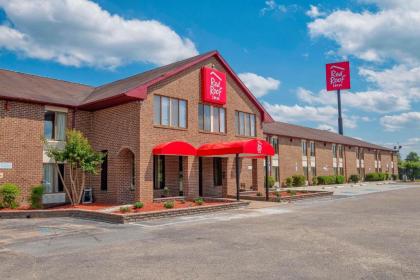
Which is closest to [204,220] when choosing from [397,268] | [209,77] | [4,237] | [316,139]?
[4,237]

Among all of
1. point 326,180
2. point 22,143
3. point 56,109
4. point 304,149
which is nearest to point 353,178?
point 326,180

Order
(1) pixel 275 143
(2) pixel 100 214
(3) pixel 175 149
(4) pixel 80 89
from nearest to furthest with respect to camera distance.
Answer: (2) pixel 100 214 → (3) pixel 175 149 → (4) pixel 80 89 → (1) pixel 275 143

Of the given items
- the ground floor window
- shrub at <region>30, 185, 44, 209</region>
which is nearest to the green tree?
shrub at <region>30, 185, 44, 209</region>

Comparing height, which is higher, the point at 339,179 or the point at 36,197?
the point at 339,179

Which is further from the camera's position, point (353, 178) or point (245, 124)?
point (353, 178)

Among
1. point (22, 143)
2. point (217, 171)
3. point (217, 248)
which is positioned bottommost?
point (217, 248)

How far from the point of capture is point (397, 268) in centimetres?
735

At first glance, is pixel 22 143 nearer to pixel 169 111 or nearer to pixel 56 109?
pixel 56 109

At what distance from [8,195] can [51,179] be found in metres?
3.16

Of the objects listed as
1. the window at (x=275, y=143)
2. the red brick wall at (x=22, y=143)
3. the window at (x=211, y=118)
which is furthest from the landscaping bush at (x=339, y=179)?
the red brick wall at (x=22, y=143)

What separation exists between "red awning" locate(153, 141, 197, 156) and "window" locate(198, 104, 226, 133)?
283 cm

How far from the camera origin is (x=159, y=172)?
71.3 feet

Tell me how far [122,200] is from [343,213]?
36.6 feet

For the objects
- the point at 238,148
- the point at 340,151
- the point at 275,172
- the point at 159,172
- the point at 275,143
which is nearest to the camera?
the point at 238,148
